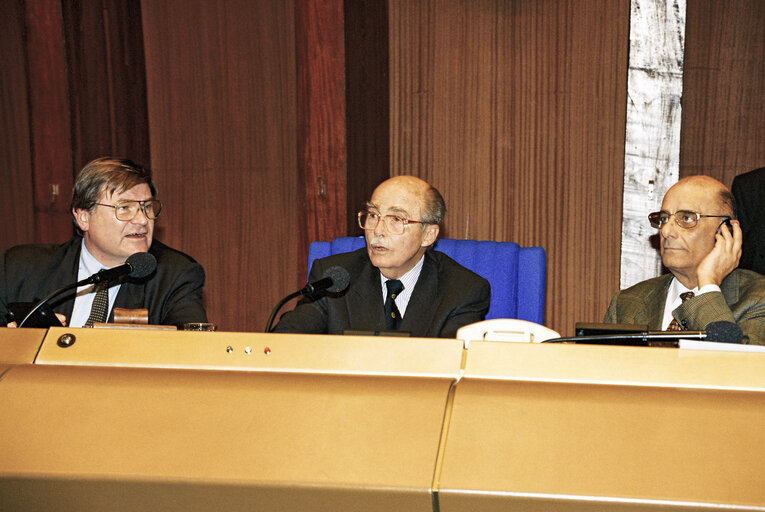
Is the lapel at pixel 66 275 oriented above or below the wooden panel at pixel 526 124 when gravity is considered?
below

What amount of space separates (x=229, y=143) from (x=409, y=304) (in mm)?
2094

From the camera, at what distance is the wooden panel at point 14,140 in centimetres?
431

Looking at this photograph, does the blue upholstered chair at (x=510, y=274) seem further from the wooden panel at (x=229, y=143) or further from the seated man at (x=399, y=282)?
the wooden panel at (x=229, y=143)

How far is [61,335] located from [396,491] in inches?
29.5

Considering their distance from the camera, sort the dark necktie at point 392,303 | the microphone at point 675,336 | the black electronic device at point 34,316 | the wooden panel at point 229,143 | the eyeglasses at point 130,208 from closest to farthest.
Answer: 1. the microphone at point 675,336
2. the black electronic device at point 34,316
3. the eyeglasses at point 130,208
4. the dark necktie at point 392,303
5. the wooden panel at point 229,143

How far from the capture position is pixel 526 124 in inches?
141

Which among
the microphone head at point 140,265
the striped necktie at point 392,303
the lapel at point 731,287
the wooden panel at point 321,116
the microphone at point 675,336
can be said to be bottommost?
the striped necktie at point 392,303

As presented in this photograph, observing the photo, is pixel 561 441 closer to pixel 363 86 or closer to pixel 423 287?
pixel 423 287

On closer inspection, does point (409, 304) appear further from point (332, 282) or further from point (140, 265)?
point (140, 265)

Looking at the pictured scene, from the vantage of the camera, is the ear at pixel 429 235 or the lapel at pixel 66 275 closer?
the lapel at pixel 66 275

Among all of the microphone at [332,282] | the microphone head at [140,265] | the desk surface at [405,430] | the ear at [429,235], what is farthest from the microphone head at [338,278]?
the ear at [429,235]

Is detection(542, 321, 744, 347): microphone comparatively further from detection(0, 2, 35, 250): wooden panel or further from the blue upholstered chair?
detection(0, 2, 35, 250): wooden panel

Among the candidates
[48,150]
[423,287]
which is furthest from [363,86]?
[48,150]

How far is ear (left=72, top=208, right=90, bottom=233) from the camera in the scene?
2.32 m
